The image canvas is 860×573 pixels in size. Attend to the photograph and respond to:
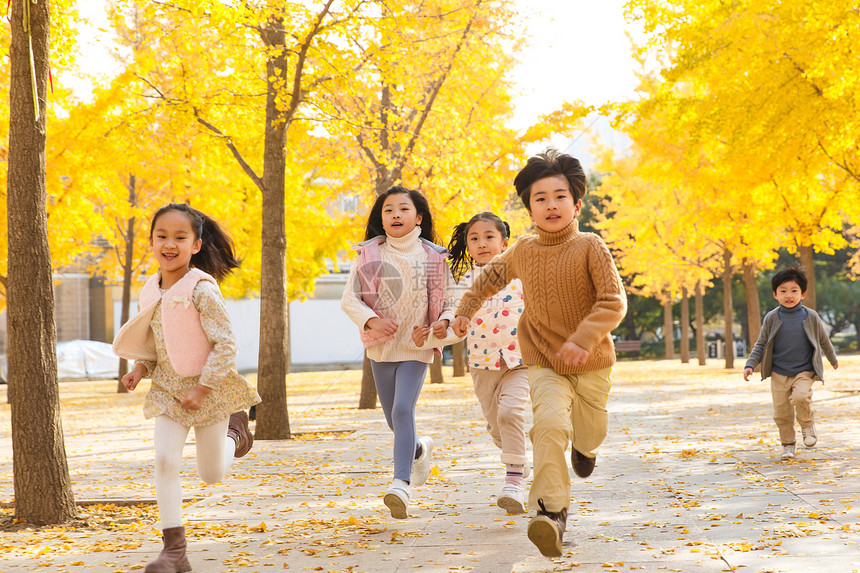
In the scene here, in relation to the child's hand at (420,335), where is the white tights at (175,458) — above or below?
below

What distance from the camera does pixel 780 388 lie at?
785 cm

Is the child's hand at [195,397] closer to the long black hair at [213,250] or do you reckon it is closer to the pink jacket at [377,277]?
the long black hair at [213,250]

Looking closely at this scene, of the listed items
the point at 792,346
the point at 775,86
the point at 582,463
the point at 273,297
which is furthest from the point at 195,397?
the point at 775,86

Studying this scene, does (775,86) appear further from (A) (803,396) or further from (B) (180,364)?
(B) (180,364)

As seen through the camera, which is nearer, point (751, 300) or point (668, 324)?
point (751, 300)

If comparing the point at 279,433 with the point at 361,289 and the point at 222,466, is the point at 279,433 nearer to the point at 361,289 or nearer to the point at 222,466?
the point at 361,289

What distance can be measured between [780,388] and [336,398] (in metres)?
11.8

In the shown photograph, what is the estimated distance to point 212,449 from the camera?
4.52m

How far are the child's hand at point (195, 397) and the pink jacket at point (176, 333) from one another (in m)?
0.14

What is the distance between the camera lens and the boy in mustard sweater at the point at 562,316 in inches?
163

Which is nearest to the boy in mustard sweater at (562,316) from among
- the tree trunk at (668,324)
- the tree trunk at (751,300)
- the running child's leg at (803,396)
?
the running child's leg at (803,396)

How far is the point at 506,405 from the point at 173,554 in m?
2.27

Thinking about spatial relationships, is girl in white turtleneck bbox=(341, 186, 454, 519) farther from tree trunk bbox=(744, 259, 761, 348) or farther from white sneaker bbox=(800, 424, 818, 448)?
tree trunk bbox=(744, 259, 761, 348)

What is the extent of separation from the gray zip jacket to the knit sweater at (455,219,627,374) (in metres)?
3.74
